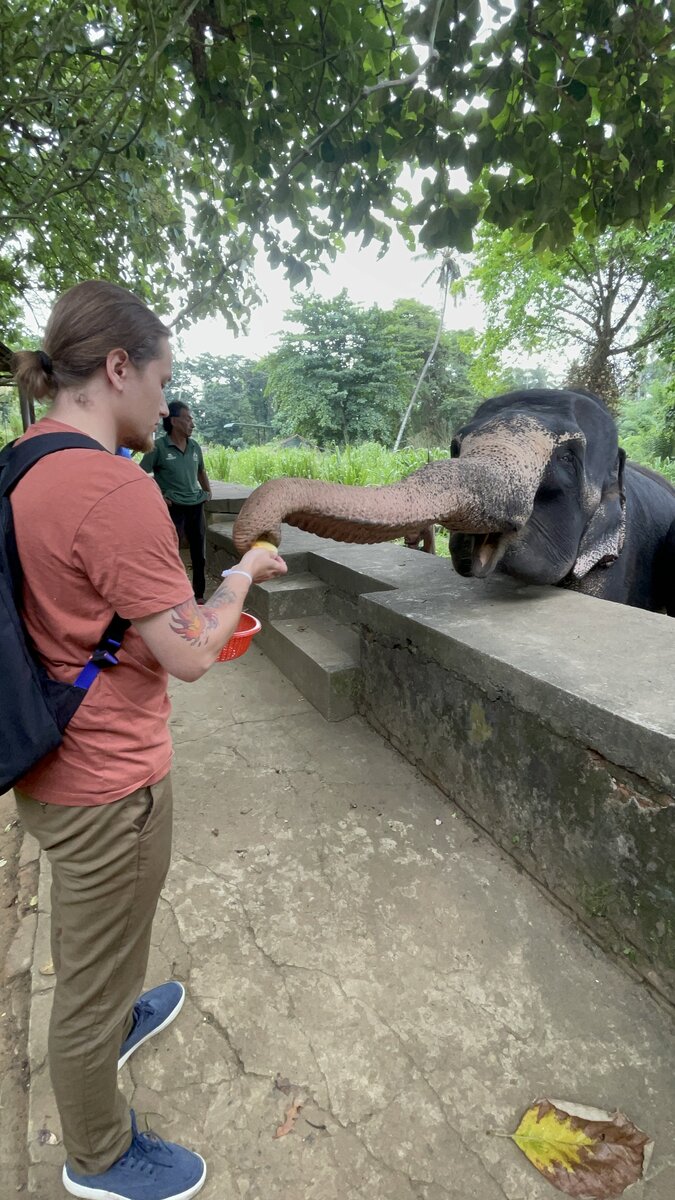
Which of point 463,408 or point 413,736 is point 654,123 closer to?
point 413,736

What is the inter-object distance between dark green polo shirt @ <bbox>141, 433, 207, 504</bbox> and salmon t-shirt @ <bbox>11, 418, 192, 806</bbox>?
422cm

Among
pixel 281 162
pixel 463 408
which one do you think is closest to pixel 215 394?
pixel 463 408

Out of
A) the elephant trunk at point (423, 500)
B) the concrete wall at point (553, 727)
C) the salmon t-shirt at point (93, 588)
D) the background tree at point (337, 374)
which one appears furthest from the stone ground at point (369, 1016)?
the background tree at point (337, 374)

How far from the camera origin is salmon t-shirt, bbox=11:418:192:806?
1.04m

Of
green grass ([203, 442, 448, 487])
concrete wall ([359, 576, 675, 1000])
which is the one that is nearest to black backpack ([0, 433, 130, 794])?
concrete wall ([359, 576, 675, 1000])

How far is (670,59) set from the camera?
85.0 inches

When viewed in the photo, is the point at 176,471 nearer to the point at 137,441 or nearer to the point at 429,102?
the point at 429,102

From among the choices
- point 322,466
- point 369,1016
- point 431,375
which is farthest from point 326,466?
point 431,375

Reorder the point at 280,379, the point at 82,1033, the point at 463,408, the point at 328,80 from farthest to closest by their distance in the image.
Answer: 1. the point at 463,408
2. the point at 280,379
3. the point at 328,80
4. the point at 82,1033

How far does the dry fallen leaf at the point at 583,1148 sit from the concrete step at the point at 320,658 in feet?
6.56

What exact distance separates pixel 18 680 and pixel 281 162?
2.53 m

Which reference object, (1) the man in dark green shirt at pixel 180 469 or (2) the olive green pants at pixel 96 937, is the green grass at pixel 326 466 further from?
(2) the olive green pants at pixel 96 937

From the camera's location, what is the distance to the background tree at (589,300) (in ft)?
50.1

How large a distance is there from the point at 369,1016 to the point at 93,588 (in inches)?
54.6
